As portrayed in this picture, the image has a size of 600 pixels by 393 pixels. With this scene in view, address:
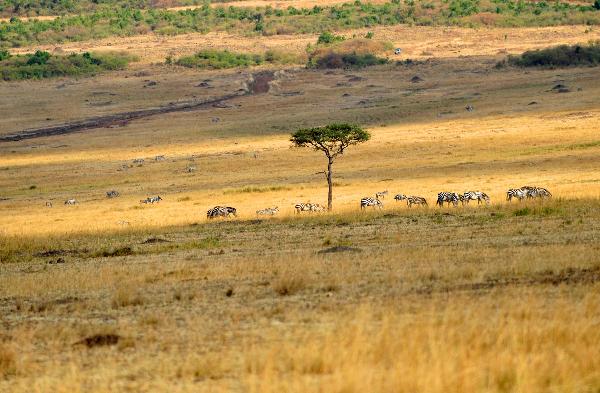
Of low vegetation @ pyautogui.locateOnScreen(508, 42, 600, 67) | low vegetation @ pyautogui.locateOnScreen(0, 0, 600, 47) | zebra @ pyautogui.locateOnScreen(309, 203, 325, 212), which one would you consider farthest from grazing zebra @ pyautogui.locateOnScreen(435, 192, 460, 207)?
low vegetation @ pyautogui.locateOnScreen(0, 0, 600, 47)

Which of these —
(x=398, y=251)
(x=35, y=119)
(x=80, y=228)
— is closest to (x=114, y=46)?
(x=35, y=119)

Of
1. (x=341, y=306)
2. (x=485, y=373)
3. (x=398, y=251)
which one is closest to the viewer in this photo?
(x=485, y=373)

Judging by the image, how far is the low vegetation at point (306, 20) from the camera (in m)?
176

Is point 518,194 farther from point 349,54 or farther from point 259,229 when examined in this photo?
point 349,54

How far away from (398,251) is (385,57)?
13103cm

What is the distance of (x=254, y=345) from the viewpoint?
13484 millimetres

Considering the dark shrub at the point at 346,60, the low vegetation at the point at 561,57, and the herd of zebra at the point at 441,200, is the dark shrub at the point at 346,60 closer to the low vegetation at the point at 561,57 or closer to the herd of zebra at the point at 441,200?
the low vegetation at the point at 561,57

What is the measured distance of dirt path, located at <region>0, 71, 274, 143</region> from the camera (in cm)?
11044

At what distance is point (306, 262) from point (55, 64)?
13599 centimetres

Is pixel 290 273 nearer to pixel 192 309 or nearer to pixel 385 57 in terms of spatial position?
pixel 192 309

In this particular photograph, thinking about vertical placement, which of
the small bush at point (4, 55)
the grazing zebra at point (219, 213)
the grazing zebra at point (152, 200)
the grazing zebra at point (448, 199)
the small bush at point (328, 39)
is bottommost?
the grazing zebra at point (152, 200)

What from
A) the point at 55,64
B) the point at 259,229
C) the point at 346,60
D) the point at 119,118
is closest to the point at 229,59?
the point at 346,60

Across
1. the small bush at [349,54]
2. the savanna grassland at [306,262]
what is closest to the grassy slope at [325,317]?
the savanna grassland at [306,262]

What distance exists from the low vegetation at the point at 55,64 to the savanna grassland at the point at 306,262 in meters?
47.7
